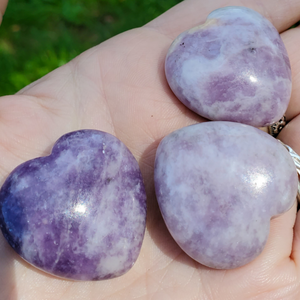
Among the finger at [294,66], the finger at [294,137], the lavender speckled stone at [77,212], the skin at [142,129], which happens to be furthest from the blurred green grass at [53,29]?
the finger at [294,137]

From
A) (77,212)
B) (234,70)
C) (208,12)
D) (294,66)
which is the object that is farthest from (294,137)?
(77,212)

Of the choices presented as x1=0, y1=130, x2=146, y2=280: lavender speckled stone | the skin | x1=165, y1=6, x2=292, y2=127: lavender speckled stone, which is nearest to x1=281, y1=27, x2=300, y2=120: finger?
the skin

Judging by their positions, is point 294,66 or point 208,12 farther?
point 208,12

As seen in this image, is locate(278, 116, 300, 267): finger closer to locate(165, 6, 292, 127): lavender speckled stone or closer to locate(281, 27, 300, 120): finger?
locate(281, 27, 300, 120): finger

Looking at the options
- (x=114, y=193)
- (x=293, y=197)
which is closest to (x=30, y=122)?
(x=114, y=193)

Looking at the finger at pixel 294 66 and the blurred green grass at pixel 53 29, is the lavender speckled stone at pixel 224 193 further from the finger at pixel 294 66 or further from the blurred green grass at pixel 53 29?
the blurred green grass at pixel 53 29

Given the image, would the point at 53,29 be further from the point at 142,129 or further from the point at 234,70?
the point at 234,70
